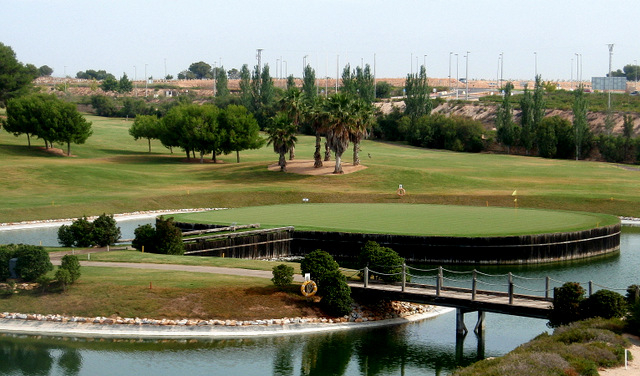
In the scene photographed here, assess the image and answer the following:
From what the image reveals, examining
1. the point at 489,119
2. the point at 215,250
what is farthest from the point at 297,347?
the point at 489,119

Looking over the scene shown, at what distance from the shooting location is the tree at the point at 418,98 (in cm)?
14962

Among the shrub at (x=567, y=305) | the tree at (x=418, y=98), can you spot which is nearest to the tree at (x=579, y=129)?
the tree at (x=418, y=98)

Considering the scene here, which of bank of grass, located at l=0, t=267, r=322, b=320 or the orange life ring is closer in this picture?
bank of grass, located at l=0, t=267, r=322, b=320

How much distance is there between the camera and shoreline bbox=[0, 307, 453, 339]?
110 feet

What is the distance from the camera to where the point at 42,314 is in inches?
1374

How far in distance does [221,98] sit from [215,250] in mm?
139096

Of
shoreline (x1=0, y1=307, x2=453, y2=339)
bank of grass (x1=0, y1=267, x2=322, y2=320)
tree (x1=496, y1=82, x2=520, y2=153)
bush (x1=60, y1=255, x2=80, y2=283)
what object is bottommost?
shoreline (x1=0, y1=307, x2=453, y2=339)

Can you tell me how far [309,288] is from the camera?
37094mm

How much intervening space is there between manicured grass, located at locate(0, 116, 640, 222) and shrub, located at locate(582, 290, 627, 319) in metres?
42.5

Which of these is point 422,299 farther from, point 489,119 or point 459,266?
point 489,119

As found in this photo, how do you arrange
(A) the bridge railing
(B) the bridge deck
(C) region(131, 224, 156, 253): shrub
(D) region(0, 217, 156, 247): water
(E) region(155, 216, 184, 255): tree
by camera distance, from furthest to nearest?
1. (D) region(0, 217, 156, 247): water
2. (C) region(131, 224, 156, 253): shrub
3. (E) region(155, 216, 184, 255): tree
4. (A) the bridge railing
5. (B) the bridge deck

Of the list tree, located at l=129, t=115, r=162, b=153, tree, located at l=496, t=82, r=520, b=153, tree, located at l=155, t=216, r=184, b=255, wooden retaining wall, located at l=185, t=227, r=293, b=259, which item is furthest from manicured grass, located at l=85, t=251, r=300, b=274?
tree, located at l=496, t=82, r=520, b=153

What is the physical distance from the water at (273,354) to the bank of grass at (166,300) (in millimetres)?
1749

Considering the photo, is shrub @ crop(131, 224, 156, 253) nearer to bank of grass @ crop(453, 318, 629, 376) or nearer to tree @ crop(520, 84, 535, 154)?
bank of grass @ crop(453, 318, 629, 376)
